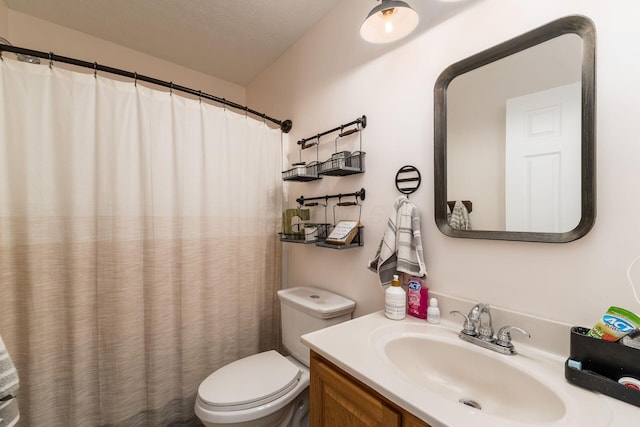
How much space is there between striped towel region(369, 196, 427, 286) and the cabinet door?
1.52ft

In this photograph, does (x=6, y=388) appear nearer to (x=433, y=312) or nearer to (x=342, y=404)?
(x=342, y=404)

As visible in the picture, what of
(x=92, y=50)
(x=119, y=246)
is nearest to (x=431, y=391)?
(x=119, y=246)

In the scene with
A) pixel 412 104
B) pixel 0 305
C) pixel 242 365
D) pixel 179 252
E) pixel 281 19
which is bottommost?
pixel 242 365

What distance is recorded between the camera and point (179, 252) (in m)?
1.41

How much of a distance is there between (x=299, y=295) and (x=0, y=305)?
123 centimetres

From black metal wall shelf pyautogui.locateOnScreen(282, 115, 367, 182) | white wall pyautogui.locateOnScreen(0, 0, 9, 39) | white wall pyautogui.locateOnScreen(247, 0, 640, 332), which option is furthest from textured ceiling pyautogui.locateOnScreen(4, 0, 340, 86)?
black metal wall shelf pyautogui.locateOnScreen(282, 115, 367, 182)

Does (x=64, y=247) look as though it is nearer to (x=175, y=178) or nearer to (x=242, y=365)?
(x=175, y=178)

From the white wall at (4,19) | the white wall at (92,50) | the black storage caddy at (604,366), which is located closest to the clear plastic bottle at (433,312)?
the black storage caddy at (604,366)

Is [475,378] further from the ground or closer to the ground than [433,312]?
closer to the ground

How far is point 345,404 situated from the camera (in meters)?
0.78

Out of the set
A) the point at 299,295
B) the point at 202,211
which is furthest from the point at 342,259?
the point at 202,211

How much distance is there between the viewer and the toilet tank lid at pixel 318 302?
4.20 ft

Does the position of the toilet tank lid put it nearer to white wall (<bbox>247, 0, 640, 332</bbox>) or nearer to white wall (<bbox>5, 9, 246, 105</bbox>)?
white wall (<bbox>247, 0, 640, 332</bbox>)

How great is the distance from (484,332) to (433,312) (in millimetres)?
180
